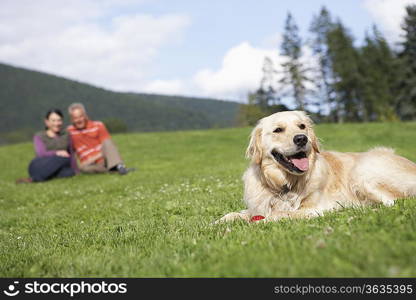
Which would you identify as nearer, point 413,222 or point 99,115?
point 413,222

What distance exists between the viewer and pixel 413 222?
12.2 ft

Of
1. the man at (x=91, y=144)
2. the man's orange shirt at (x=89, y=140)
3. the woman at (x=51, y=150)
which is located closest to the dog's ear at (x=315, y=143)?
the man at (x=91, y=144)

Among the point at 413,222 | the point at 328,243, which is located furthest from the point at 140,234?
the point at 413,222

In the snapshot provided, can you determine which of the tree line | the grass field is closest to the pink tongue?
the grass field

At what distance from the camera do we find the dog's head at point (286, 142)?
5.91 metres

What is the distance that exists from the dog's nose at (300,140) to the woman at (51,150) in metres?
13.9

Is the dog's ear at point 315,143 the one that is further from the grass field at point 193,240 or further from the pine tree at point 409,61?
the pine tree at point 409,61

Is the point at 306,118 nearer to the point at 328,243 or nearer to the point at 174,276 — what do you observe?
the point at 328,243

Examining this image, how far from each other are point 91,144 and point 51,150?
1814 mm

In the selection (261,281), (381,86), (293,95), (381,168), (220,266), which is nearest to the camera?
(261,281)

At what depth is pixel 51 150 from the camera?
17344 mm

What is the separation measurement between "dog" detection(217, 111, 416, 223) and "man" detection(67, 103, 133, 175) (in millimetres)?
12397

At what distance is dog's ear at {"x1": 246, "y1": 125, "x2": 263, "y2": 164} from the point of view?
6429 millimetres

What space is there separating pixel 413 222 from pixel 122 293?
2.91 metres
